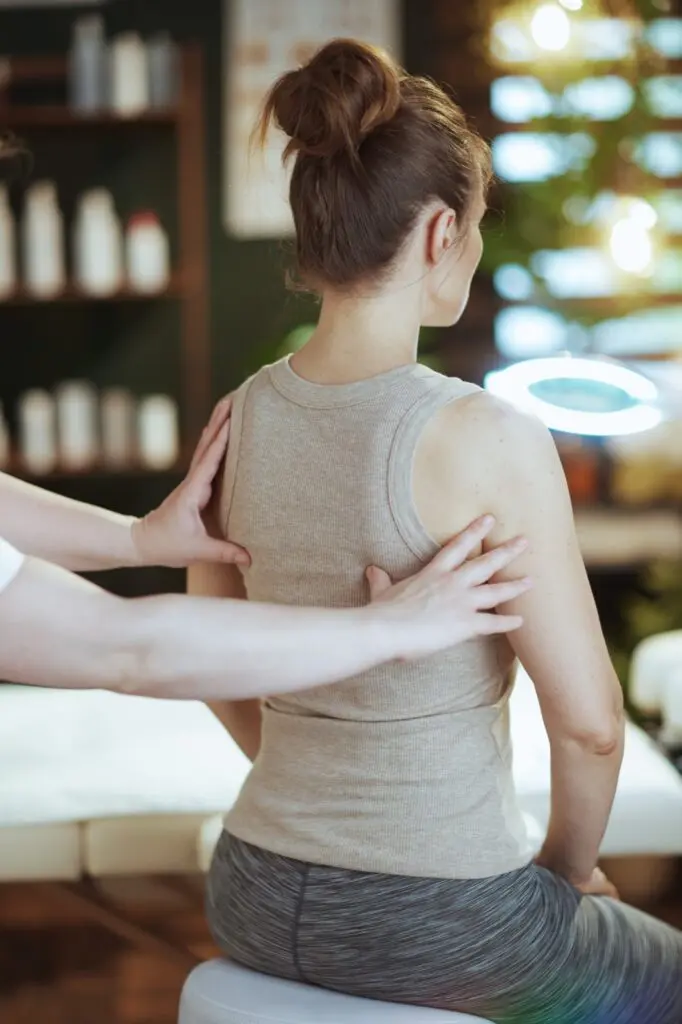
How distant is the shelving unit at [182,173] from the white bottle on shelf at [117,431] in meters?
0.04

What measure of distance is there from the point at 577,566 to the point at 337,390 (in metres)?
0.29

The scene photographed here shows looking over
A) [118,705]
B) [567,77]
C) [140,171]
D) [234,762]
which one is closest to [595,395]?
[234,762]

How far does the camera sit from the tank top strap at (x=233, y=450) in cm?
135

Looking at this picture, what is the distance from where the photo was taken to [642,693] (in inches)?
89.6

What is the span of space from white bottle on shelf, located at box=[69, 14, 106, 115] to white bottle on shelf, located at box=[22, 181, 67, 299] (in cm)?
29

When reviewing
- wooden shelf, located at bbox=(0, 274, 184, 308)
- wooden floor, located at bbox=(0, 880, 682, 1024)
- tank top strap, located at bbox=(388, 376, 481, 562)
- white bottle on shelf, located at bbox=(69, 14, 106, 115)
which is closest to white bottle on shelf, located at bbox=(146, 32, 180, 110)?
white bottle on shelf, located at bbox=(69, 14, 106, 115)

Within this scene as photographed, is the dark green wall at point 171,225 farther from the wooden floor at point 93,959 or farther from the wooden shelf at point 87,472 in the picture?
the wooden floor at point 93,959

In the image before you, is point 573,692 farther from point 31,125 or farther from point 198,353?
point 31,125

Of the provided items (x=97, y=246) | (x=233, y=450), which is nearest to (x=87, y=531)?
(x=233, y=450)

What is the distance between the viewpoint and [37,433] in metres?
3.94

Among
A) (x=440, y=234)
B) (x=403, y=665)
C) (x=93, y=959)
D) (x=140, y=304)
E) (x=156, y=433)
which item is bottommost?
(x=93, y=959)

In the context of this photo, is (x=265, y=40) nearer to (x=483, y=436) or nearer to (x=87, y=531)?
(x=87, y=531)

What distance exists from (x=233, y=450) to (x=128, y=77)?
2888 millimetres

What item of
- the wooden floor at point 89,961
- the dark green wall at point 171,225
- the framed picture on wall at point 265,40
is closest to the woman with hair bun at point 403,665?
the wooden floor at point 89,961
